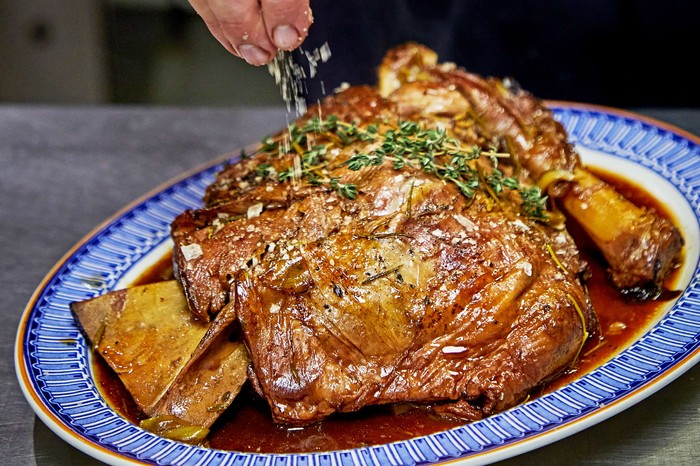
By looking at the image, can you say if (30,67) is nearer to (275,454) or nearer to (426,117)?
(426,117)

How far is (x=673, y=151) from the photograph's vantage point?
11.1 feet

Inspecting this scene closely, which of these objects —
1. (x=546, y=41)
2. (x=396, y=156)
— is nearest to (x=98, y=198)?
(x=396, y=156)

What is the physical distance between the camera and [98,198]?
421 cm

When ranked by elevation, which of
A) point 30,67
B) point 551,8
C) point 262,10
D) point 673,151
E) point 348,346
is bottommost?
point 348,346

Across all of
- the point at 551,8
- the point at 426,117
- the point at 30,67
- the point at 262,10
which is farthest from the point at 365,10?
the point at 30,67

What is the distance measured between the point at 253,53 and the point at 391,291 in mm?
807

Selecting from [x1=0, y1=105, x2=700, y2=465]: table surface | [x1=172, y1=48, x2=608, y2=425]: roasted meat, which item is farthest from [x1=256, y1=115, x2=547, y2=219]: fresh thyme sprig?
[x1=0, y1=105, x2=700, y2=465]: table surface

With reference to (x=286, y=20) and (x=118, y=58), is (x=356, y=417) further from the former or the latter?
(x=118, y=58)

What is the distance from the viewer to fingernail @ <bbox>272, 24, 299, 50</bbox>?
2.16 meters

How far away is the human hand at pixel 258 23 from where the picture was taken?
6.86 feet

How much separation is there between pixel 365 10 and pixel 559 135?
6.61 ft

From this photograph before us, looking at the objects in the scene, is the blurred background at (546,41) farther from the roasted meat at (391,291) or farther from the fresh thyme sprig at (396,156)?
the roasted meat at (391,291)

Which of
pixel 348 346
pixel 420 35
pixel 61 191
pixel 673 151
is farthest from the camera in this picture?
pixel 420 35

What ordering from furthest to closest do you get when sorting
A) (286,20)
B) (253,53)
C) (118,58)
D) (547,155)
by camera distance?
(118,58), (547,155), (253,53), (286,20)
